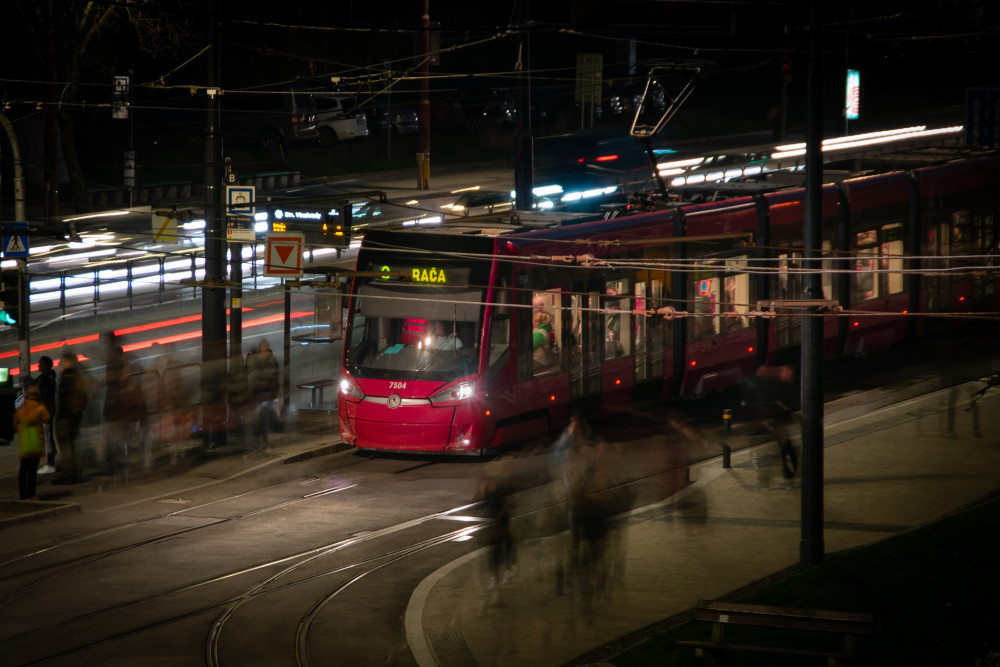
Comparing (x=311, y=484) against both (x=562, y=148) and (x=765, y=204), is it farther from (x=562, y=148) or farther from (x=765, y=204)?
(x=562, y=148)

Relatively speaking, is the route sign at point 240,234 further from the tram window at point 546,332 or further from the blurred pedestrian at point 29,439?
the tram window at point 546,332

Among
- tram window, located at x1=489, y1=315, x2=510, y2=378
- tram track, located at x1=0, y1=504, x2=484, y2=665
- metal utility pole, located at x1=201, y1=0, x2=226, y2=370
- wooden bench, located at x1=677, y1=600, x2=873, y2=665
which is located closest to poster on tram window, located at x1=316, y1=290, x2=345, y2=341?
metal utility pole, located at x1=201, y1=0, x2=226, y2=370

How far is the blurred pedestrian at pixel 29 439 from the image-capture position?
15680mm

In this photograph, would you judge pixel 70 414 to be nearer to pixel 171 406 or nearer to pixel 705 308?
pixel 171 406

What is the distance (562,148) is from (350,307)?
2508cm

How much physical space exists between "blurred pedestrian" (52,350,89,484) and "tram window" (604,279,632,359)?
7.63 m

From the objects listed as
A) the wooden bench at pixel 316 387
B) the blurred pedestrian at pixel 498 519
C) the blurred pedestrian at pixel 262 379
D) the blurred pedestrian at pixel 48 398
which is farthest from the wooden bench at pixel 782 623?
the wooden bench at pixel 316 387

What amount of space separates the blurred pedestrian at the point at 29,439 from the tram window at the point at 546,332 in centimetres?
657

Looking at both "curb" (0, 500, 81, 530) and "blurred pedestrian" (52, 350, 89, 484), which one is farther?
"blurred pedestrian" (52, 350, 89, 484)

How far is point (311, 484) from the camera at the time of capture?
1698 centimetres

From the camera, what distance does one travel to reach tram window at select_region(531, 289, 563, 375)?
17609 mm

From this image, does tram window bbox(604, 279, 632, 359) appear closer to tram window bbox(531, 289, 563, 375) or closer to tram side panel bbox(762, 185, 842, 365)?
tram window bbox(531, 289, 563, 375)

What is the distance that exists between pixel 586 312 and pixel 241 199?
18.8 feet

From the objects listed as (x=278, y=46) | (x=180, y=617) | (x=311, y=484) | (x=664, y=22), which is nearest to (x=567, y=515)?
(x=311, y=484)
